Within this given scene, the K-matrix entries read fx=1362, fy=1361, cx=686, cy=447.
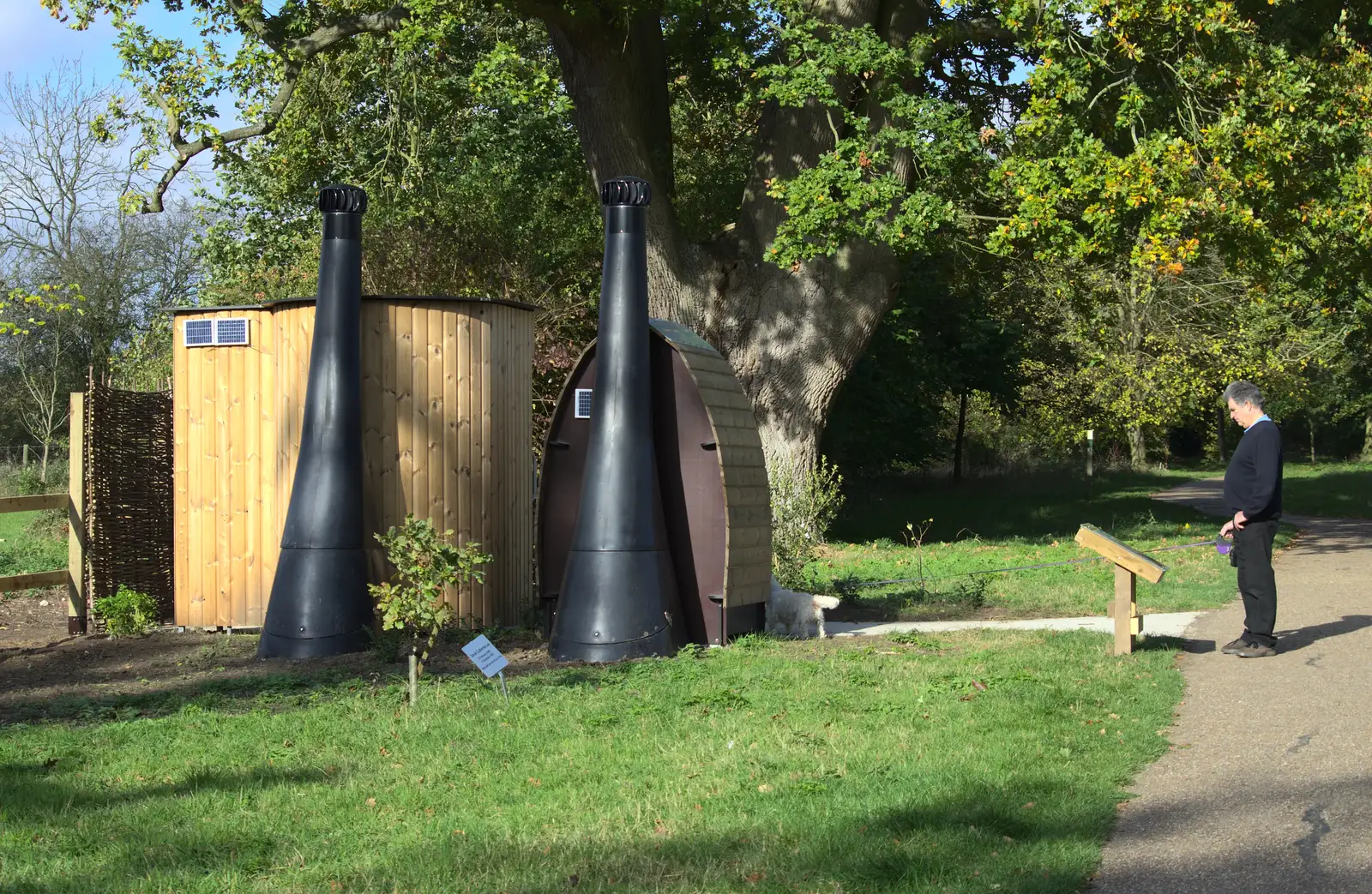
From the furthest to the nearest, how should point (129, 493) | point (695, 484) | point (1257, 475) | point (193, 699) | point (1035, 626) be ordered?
point (129, 493)
point (1035, 626)
point (695, 484)
point (1257, 475)
point (193, 699)

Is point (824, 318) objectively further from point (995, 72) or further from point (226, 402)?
point (226, 402)

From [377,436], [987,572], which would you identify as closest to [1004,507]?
[987,572]

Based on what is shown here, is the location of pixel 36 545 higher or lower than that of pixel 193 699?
higher

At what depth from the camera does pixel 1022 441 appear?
46.7m

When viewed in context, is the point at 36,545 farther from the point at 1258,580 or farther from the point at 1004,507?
the point at 1004,507

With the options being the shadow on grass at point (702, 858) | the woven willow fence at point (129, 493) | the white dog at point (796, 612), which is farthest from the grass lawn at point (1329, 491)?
the shadow on grass at point (702, 858)

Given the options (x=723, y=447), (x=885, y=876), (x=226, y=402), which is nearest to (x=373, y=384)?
(x=226, y=402)

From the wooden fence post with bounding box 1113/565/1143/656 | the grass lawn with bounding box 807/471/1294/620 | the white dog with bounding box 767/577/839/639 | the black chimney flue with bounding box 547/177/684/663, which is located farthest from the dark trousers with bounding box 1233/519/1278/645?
the black chimney flue with bounding box 547/177/684/663

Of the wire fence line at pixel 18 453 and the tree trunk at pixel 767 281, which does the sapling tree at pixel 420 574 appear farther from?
the wire fence line at pixel 18 453

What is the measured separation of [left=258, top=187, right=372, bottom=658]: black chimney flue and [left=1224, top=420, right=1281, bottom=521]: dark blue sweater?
20.9 ft

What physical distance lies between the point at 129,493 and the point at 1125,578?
8.62m

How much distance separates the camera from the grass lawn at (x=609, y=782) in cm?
487

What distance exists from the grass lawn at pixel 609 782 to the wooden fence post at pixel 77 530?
12.6 ft

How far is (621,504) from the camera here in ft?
32.3
